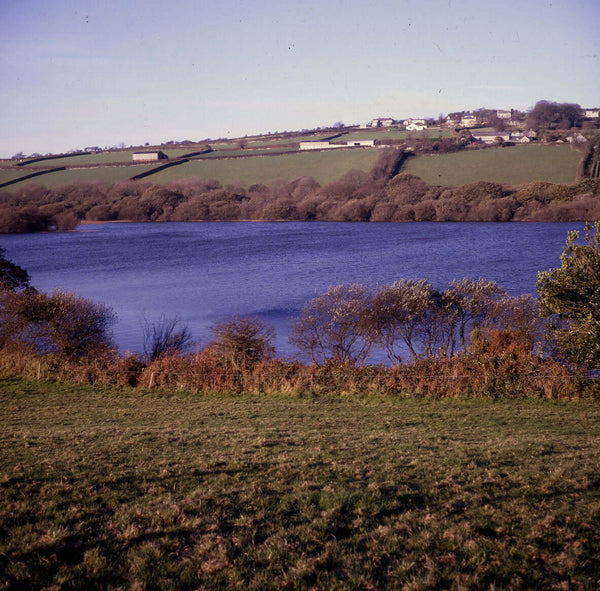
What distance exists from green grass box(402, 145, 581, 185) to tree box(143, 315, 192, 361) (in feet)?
260

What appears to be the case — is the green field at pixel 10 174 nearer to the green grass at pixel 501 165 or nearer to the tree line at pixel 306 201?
the tree line at pixel 306 201

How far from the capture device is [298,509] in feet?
22.3

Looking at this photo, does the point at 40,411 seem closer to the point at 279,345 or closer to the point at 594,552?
the point at 594,552

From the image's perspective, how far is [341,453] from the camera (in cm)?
1009

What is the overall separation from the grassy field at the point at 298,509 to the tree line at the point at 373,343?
5.86 m

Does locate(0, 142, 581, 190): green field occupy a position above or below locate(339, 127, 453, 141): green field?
below

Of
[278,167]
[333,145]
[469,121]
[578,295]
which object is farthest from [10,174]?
[578,295]

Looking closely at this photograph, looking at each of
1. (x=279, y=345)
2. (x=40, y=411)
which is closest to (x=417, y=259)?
(x=279, y=345)

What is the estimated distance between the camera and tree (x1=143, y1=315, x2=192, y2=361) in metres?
28.0

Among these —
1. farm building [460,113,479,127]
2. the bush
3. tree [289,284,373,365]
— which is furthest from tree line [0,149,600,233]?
the bush

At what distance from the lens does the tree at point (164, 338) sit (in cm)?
2799

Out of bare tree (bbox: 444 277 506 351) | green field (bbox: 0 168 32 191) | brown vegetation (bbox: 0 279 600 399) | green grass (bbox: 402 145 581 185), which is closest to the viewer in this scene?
brown vegetation (bbox: 0 279 600 399)

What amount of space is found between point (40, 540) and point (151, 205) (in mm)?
119497

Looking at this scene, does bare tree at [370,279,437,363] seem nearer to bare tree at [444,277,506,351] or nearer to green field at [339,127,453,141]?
bare tree at [444,277,506,351]
